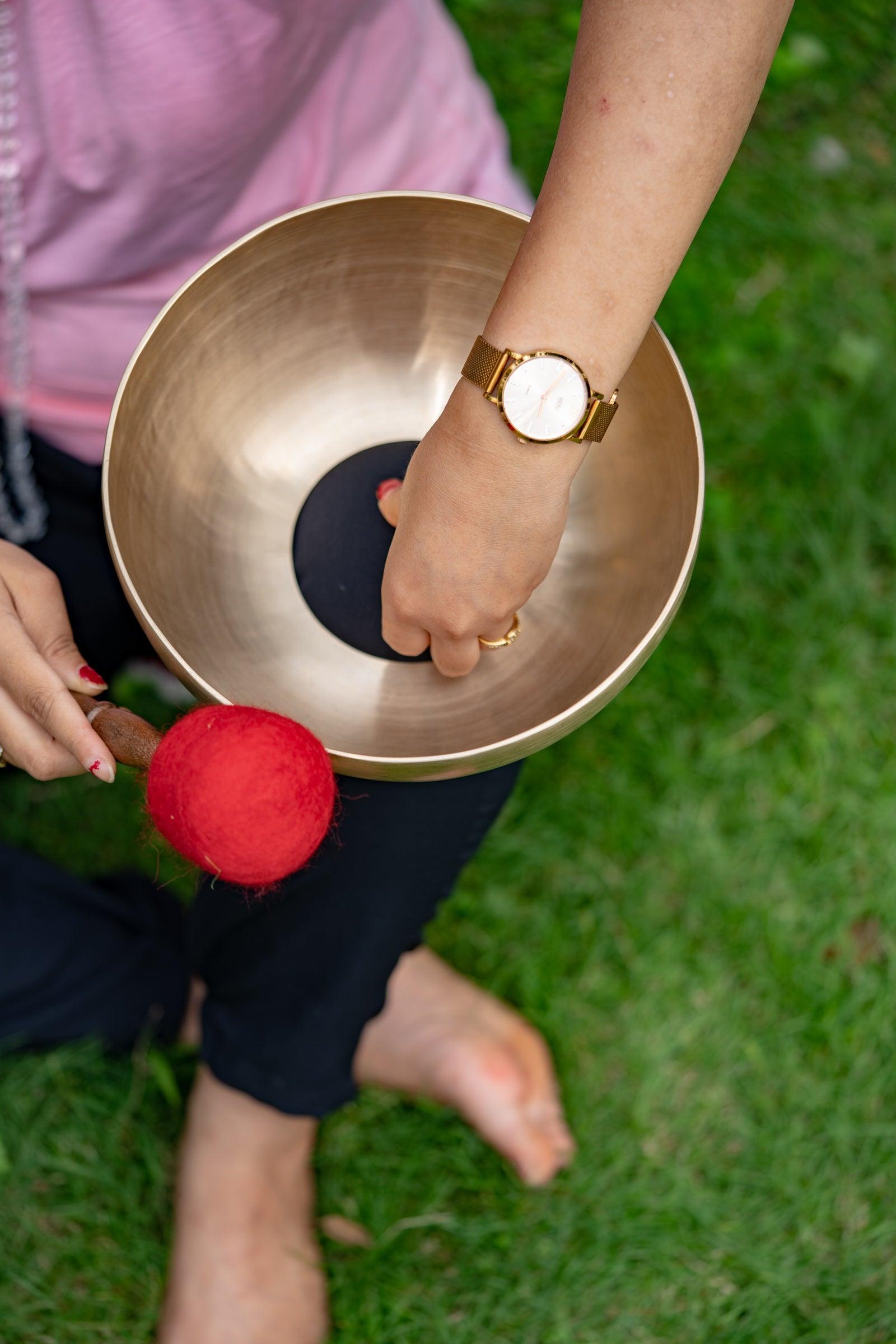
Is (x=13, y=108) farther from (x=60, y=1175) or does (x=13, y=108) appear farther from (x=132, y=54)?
(x=60, y=1175)

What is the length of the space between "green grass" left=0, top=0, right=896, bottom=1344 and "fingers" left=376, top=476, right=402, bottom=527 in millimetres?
755

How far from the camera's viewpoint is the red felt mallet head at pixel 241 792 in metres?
0.66

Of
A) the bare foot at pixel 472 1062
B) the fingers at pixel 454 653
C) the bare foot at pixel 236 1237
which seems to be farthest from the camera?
the bare foot at pixel 472 1062

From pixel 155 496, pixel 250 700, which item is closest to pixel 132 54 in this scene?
pixel 155 496

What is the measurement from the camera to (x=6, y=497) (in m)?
1.14

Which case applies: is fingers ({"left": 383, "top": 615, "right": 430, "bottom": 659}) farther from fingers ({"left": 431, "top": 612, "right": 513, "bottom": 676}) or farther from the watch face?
the watch face

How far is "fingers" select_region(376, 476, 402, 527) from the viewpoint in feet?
3.03

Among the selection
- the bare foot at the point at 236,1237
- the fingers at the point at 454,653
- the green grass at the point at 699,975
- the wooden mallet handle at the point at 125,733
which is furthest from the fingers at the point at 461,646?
the green grass at the point at 699,975

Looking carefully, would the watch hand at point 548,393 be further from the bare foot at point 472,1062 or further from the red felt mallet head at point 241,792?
the bare foot at point 472,1062

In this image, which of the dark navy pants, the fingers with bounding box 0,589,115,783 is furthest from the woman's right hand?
the dark navy pants

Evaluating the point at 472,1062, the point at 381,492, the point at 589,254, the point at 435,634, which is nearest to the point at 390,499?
the point at 381,492

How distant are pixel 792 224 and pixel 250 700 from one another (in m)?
1.58

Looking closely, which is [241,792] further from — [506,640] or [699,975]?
[699,975]

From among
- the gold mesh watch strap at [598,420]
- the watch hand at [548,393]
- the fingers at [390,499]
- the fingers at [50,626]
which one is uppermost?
the watch hand at [548,393]
